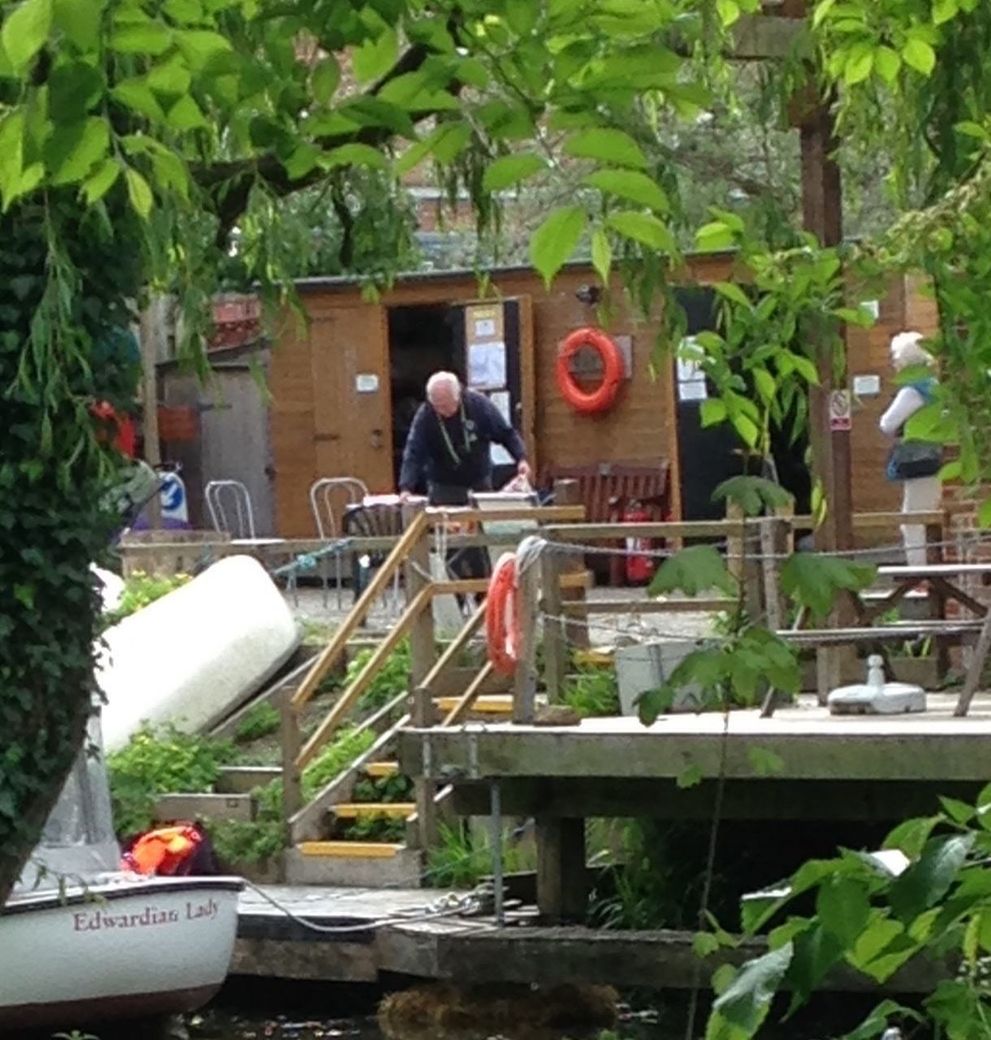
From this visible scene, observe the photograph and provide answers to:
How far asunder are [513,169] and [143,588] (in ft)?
53.6

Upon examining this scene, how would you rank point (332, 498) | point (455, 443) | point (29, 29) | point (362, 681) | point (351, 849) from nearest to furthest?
point (29, 29) < point (351, 849) < point (362, 681) < point (455, 443) < point (332, 498)

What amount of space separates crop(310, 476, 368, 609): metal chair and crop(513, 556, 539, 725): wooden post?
1087cm

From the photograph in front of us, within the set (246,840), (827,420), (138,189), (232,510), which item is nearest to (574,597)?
(246,840)

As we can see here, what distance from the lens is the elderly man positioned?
17.5m

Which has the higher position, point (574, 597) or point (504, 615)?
point (504, 615)

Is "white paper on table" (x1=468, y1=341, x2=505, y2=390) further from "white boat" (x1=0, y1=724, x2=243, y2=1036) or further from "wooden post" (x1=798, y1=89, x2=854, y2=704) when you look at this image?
"wooden post" (x1=798, y1=89, x2=854, y2=704)

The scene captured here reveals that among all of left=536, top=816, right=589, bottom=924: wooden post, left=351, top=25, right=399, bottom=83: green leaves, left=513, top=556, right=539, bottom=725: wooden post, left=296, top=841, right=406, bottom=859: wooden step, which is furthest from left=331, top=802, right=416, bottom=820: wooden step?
left=351, top=25, right=399, bottom=83: green leaves

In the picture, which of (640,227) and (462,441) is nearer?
(640,227)

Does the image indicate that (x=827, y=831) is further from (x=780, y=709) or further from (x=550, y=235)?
(x=550, y=235)

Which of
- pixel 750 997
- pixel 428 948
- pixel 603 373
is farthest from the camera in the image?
pixel 603 373

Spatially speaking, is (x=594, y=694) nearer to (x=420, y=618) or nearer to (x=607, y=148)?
(x=420, y=618)

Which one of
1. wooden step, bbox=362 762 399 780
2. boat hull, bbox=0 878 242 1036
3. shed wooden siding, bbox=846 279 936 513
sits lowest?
boat hull, bbox=0 878 242 1036

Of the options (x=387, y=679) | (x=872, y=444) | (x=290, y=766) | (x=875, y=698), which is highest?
(x=872, y=444)

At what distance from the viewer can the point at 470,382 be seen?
2278 centimetres
